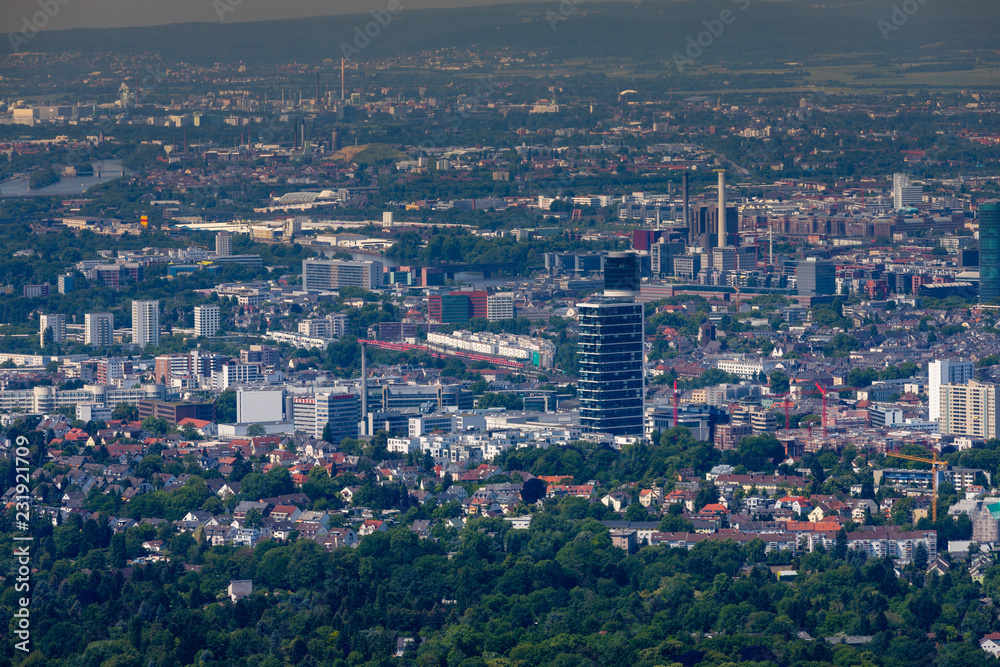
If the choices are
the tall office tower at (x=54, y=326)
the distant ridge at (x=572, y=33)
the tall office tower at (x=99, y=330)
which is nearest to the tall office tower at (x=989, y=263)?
the tall office tower at (x=99, y=330)

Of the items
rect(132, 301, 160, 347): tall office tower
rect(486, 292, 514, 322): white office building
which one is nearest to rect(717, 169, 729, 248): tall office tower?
rect(486, 292, 514, 322): white office building

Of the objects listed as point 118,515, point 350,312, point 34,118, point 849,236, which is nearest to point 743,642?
point 118,515

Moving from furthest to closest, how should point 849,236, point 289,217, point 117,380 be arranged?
point 289,217 → point 849,236 → point 117,380

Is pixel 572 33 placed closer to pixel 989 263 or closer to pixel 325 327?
pixel 989 263

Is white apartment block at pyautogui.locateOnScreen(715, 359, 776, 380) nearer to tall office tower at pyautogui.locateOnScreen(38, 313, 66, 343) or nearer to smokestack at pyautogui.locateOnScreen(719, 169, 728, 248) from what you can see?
tall office tower at pyautogui.locateOnScreen(38, 313, 66, 343)

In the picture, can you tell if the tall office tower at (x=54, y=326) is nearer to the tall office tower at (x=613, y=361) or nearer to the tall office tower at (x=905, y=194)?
the tall office tower at (x=613, y=361)

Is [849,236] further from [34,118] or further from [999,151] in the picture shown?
[34,118]
